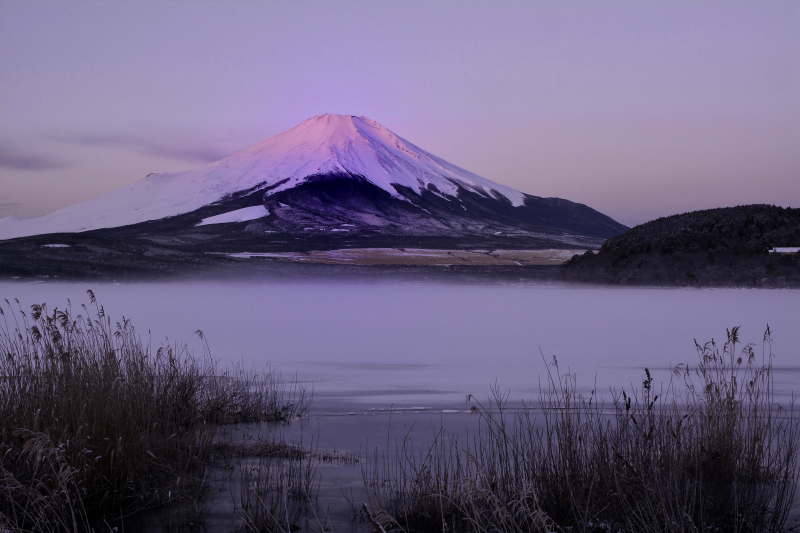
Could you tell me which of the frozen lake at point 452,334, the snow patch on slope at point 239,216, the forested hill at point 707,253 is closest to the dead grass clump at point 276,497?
the frozen lake at point 452,334

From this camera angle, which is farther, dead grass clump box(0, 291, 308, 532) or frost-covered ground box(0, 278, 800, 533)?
frost-covered ground box(0, 278, 800, 533)

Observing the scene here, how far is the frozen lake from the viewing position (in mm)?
8834

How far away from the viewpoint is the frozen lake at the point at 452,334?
8834 mm

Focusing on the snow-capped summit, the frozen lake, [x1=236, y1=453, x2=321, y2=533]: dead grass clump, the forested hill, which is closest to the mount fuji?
the snow-capped summit

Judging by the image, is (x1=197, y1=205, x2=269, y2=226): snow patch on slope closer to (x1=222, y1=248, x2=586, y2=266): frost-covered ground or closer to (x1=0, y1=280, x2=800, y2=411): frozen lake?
(x1=222, y1=248, x2=586, y2=266): frost-covered ground

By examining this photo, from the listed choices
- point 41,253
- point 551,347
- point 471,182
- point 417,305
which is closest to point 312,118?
point 471,182

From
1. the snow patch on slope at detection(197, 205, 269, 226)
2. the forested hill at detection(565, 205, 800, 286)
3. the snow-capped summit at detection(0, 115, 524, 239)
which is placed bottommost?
the forested hill at detection(565, 205, 800, 286)

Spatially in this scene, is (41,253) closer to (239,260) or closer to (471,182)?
(239,260)

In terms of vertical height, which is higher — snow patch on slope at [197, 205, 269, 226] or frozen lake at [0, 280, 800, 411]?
snow patch on slope at [197, 205, 269, 226]

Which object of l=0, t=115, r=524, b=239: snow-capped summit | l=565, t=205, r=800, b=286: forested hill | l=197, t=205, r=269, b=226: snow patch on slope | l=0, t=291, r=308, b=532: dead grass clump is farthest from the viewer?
l=0, t=115, r=524, b=239: snow-capped summit

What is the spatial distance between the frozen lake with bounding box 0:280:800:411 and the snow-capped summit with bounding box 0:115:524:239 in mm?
74976

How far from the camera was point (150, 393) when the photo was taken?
4.69 m

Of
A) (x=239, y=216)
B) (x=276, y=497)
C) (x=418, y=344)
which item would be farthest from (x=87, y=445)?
(x=239, y=216)

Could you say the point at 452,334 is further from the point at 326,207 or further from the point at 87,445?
the point at 326,207
